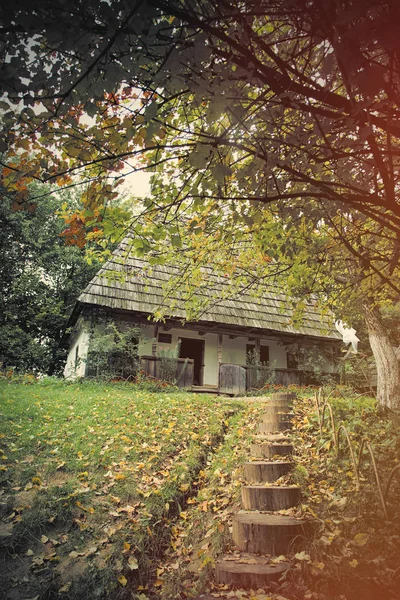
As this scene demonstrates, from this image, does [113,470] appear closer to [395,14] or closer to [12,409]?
[12,409]

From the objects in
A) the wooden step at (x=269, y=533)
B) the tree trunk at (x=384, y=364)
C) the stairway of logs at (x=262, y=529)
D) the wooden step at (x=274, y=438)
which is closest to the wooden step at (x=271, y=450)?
the stairway of logs at (x=262, y=529)

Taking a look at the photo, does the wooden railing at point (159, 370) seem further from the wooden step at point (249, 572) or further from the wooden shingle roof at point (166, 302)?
the wooden step at point (249, 572)

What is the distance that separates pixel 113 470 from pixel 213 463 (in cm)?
147

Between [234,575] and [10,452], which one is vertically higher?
Result: [10,452]

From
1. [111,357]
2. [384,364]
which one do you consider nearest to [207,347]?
[111,357]

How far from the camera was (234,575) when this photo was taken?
2854 millimetres

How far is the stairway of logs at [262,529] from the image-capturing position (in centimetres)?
284

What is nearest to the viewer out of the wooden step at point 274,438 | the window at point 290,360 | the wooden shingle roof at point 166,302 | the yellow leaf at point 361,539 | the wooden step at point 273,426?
the yellow leaf at point 361,539

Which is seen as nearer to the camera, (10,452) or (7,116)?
(7,116)

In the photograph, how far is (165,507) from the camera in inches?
159

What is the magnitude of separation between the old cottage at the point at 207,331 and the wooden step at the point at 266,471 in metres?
6.97

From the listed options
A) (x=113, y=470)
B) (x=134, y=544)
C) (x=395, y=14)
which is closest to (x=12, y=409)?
(x=113, y=470)

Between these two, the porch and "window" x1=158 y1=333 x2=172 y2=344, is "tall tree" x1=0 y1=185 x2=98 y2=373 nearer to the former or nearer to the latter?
"window" x1=158 y1=333 x2=172 y2=344

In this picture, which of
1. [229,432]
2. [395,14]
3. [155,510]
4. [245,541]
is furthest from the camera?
[229,432]
